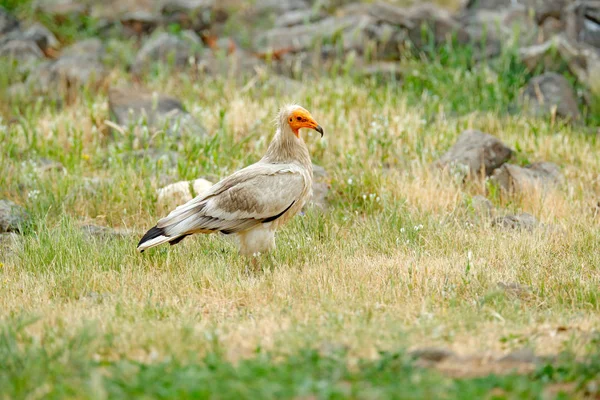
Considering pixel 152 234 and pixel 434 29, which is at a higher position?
pixel 434 29

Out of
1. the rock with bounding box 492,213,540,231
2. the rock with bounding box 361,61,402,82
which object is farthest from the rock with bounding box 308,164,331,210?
the rock with bounding box 361,61,402,82

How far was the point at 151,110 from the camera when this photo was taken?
1134 centimetres

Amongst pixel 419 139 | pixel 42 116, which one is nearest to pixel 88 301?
pixel 419 139

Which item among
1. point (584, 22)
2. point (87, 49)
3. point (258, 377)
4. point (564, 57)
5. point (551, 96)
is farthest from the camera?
point (87, 49)

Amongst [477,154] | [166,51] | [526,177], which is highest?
[166,51]

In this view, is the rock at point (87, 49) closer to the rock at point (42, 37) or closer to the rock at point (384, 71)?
the rock at point (42, 37)

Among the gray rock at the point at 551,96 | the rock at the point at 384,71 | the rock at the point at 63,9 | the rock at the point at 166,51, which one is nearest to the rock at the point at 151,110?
the rock at the point at 166,51

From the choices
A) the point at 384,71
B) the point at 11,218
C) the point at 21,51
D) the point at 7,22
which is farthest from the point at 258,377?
the point at 7,22

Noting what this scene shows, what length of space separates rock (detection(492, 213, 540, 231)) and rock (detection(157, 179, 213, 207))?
2.88 m

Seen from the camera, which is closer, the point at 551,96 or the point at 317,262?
the point at 317,262

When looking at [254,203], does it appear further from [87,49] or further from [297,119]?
[87,49]

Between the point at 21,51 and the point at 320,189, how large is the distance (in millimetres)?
7726

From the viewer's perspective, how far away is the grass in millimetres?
→ 4199

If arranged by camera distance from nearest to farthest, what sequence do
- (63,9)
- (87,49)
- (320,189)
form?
(320,189) < (87,49) < (63,9)
